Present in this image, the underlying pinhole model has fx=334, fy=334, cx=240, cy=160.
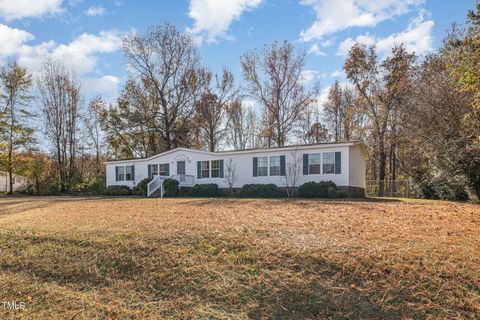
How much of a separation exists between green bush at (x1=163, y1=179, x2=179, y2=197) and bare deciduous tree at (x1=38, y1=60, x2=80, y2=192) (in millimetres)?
14292

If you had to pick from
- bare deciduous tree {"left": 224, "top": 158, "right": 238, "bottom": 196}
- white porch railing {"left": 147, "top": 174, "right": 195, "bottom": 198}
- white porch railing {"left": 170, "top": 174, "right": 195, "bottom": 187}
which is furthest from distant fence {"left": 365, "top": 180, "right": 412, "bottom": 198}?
white porch railing {"left": 147, "top": 174, "right": 195, "bottom": 198}

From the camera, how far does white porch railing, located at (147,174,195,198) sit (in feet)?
70.2

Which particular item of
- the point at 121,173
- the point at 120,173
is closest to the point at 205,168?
the point at 121,173

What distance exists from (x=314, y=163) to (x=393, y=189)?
868 centimetres

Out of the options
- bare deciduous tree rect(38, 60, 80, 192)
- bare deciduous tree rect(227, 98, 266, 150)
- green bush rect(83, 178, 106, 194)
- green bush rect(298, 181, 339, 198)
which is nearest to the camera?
green bush rect(298, 181, 339, 198)

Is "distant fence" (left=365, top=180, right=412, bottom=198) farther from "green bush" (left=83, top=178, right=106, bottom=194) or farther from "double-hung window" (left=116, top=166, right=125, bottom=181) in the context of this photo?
"green bush" (left=83, top=178, right=106, bottom=194)

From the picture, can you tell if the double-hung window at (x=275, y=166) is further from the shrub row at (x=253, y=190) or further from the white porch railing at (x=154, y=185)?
the white porch railing at (x=154, y=185)

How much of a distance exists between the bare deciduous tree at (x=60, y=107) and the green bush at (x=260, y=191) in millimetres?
19537

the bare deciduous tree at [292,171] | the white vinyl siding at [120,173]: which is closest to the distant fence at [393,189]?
the bare deciduous tree at [292,171]

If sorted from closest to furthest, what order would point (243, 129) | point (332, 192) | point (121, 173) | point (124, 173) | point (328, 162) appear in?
point (332, 192) < point (328, 162) < point (124, 173) < point (121, 173) < point (243, 129)

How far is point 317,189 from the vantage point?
1747cm

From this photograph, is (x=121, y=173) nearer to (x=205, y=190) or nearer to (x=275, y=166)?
(x=205, y=190)

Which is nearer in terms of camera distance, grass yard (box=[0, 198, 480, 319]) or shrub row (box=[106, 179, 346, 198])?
grass yard (box=[0, 198, 480, 319])

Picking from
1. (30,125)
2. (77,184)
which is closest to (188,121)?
(77,184)
